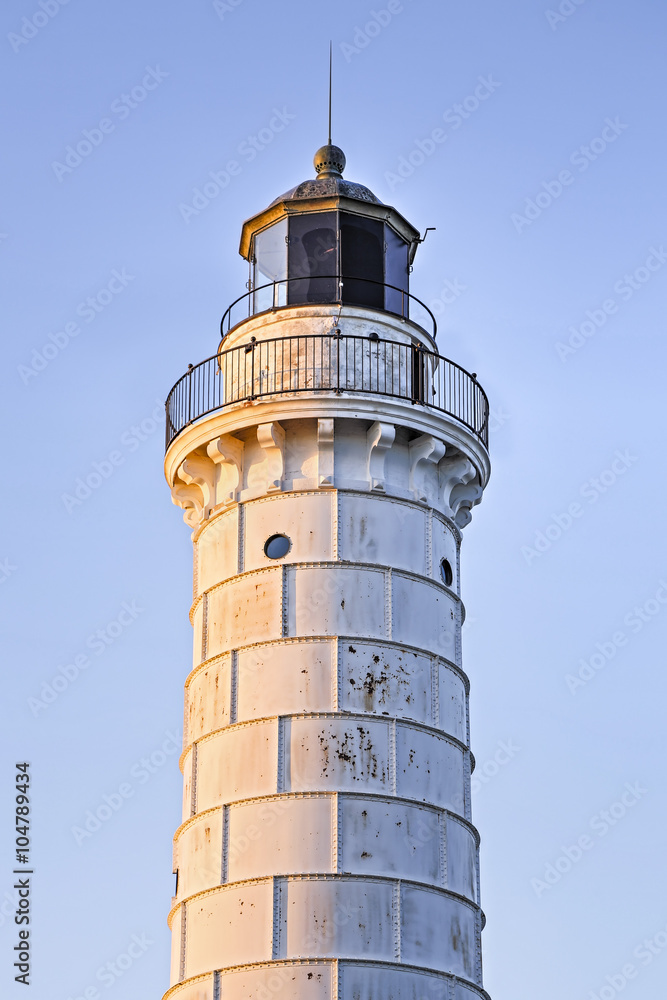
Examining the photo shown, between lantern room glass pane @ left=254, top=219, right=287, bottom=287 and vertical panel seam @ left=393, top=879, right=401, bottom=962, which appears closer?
vertical panel seam @ left=393, top=879, right=401, bottom=962

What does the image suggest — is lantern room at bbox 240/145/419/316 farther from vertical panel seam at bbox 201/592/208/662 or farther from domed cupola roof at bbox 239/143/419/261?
vertical panel seam at bbox 201/592/208/662

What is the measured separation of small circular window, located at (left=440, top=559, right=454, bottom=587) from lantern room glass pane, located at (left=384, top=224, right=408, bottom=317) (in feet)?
14.9

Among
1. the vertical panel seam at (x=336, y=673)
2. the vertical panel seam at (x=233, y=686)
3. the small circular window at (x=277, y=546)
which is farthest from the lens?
the small circular window at (x=277, y=546)

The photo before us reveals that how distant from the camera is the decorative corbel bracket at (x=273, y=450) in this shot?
94.0 ft

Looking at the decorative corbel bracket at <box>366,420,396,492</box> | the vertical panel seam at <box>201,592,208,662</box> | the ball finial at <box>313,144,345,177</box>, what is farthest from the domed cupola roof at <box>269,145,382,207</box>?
the vertical panel seam at <box>201,592,208,662</box>

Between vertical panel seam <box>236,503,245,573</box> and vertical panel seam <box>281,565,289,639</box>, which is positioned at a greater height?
vertical panel seam <box>236,503,245,573</box>

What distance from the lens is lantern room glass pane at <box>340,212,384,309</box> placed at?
30.5 meters

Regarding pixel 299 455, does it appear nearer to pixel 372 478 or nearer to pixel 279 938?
pixel 372 478

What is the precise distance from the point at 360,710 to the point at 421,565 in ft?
9.33

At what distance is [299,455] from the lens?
28953mm

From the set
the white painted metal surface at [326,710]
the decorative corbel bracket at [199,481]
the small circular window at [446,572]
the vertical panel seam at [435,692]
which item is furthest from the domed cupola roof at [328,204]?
the vertical panel seam at [435,692]

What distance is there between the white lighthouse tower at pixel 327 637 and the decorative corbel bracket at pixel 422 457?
36 mm

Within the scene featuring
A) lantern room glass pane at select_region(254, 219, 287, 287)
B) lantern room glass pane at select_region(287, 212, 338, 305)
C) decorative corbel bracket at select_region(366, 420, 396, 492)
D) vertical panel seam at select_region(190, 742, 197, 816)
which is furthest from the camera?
lantern room glass pane at select_region(254, 219, 287, 287)

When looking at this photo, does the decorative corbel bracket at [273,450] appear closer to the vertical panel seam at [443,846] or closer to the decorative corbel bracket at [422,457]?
the decorative corbel bracket at [422,457]
